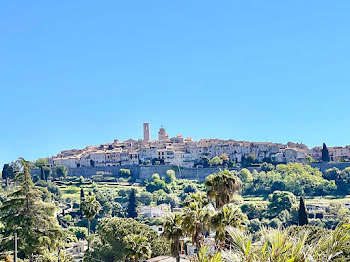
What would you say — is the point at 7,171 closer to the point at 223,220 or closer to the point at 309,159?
the point at 309,159

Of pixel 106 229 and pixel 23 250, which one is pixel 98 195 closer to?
pixel 106 229

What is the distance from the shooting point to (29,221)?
2602cm

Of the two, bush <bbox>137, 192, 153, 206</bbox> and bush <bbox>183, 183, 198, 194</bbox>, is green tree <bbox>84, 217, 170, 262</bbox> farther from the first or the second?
bush <bbox>183, 183, 198, 194</bbox>

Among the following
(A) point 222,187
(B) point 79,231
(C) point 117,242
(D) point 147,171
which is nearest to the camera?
(A) point 222,187

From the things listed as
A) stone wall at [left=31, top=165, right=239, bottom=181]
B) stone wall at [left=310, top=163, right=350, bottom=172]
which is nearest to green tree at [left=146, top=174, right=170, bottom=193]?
stone wall at [left=31, top=165, right=239, bottom=181]

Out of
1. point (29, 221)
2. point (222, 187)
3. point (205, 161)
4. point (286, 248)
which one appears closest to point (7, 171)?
point (205, 161)

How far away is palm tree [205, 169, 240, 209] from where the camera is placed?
24688 mm

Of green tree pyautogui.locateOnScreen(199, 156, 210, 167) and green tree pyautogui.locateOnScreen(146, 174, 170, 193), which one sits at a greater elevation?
green tree pyautogui.locateOnScreen(199, 156, 210, 167)

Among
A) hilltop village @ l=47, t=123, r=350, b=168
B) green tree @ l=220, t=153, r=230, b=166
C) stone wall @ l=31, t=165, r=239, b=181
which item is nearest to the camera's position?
stone wall @ l=31, t=165, r=239, b=181

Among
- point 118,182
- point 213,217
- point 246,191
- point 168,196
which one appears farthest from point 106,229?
point 118,182

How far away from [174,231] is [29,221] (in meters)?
8.14

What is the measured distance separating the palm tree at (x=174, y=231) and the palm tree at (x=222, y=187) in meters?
2.29

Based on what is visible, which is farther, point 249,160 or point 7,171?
point 249,160

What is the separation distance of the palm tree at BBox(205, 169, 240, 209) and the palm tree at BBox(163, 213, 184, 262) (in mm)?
2293
